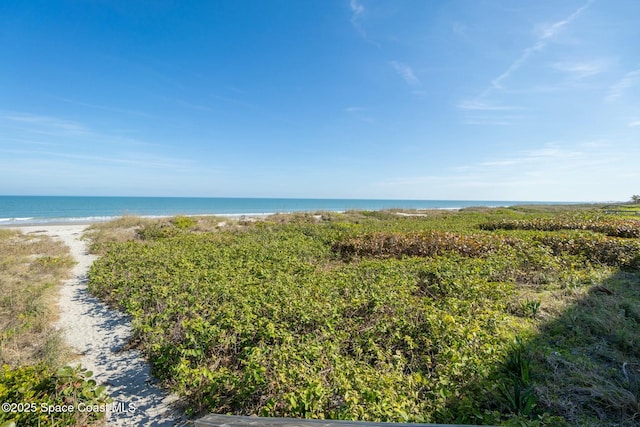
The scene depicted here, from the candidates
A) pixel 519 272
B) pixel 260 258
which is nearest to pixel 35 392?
pixel 260 258

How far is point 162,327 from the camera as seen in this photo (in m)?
4.86

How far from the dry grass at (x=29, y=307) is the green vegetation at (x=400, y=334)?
3.62 ft

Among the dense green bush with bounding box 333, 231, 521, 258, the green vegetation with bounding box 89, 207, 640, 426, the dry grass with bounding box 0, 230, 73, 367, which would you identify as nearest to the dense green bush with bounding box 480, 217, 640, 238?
the green vegetation with bounding box 89, 207, 640, 426

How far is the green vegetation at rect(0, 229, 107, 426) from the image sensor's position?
2855 millimetres

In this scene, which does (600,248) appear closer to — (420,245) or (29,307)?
(420,245)

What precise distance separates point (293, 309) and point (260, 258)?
180 inches

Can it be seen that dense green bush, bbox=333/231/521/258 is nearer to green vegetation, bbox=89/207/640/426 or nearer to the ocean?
green vegetation, bbox=89/207/640/426

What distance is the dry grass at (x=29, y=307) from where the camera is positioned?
4.49m

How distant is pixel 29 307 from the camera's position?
6047 millimetres

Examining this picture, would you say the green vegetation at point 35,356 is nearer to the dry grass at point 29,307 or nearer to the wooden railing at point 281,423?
the dry grass at point 29,307

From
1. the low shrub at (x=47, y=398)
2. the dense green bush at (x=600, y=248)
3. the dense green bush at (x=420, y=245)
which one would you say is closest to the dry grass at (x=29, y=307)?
the low shrub at (x=47, y=398)

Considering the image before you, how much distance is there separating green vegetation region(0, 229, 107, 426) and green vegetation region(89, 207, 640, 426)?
3.24ft

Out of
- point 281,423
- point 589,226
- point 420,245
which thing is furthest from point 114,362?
point 589,226

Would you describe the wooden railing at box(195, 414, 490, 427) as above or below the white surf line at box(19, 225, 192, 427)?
above
